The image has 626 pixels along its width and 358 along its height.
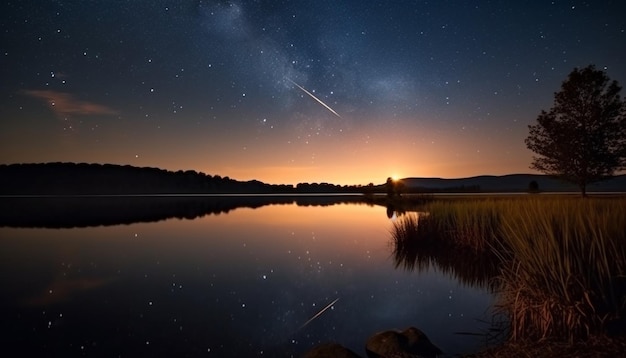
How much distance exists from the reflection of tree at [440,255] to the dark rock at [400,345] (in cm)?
541

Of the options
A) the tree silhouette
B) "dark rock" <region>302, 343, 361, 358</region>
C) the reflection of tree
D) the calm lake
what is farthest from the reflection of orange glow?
the tree silhouette

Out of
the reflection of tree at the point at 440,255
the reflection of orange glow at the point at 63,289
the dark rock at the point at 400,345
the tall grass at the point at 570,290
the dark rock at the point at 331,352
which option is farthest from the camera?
the reflection of tree at the point at 440,255

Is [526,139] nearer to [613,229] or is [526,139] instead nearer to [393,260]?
[393,260]

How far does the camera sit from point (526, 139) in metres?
33.1

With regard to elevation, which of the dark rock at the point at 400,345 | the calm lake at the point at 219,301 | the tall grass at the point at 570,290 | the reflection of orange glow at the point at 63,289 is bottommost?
the reflection of orange glow at the point at 63,289

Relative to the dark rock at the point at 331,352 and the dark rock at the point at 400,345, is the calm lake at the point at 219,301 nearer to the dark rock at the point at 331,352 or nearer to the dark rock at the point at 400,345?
the dark rock at the point at 400,345

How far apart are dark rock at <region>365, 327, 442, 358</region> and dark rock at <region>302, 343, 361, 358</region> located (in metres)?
0.63

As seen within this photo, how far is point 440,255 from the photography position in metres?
16.9

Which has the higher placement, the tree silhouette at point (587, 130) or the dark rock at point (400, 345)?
the tree silhouette at point (587, 130)

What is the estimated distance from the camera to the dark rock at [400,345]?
673 cm

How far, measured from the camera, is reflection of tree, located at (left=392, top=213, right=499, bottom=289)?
13379mm

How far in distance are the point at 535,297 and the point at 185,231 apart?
27507 millimetres

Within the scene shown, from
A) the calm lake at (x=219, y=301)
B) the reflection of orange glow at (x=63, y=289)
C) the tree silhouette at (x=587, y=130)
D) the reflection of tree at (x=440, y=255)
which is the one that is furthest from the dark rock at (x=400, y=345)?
the tree silhouette at (x=587, y=130)

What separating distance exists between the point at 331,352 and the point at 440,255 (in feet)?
38.0
